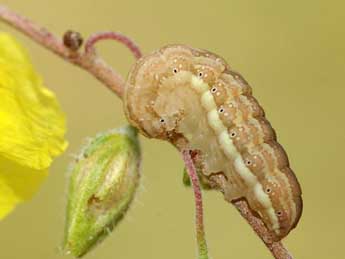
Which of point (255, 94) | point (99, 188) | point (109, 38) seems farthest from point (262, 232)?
point (255, 94)

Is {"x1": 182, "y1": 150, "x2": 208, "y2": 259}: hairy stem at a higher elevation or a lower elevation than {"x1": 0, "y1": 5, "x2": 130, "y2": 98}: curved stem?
lower

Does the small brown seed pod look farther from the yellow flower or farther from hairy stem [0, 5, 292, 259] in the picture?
the yellow flower

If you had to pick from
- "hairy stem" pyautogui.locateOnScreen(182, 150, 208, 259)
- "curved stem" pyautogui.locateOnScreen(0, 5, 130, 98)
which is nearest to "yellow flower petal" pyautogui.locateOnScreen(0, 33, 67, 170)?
"curved stem" pyautogui.locateOnScreen(0, 5, 130, 98)

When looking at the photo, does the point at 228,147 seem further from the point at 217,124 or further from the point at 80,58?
the point at 80,58

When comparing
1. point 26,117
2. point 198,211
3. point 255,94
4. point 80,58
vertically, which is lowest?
point 198,211

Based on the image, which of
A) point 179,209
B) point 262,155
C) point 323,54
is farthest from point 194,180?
point 323,54

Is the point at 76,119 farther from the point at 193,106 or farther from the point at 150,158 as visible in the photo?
the point at 193,106
